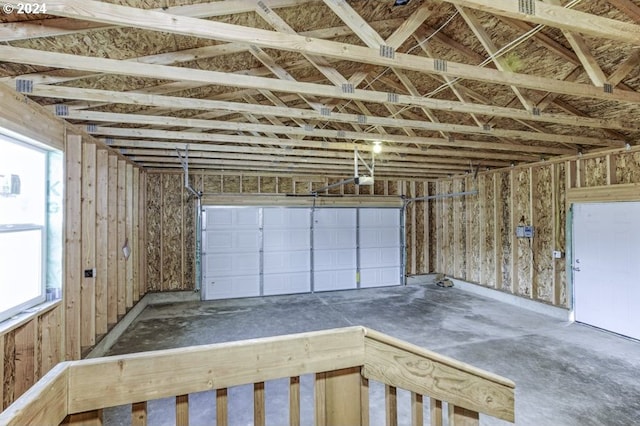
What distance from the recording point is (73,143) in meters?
3.70

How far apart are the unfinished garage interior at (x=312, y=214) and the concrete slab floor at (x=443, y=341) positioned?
1.7 inches

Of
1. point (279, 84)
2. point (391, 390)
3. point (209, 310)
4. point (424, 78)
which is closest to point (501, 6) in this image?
point (279, 84)

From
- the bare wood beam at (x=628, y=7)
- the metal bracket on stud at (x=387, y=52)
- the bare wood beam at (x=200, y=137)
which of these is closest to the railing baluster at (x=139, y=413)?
the metal bracket on stud at (x=387, y=52)

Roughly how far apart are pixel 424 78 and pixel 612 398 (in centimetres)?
414

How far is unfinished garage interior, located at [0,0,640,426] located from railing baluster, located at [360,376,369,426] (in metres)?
0.02

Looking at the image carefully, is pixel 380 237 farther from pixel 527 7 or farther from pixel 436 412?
pixel 436 412

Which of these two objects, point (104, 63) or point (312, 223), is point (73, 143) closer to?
point (104, 63)

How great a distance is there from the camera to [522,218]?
671 centimetres

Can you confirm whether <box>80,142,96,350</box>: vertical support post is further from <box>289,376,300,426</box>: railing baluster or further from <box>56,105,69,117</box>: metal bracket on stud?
<box>289,376,300,426</box>: railing baluster

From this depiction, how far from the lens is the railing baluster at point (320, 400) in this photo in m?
1.17

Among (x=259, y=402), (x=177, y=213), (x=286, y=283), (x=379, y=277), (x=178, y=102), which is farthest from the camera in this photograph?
(x=379, y=277)

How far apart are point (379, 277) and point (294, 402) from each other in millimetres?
7840

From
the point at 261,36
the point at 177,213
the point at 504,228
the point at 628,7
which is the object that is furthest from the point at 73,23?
the point at 504,228

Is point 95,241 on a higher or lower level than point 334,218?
lower
